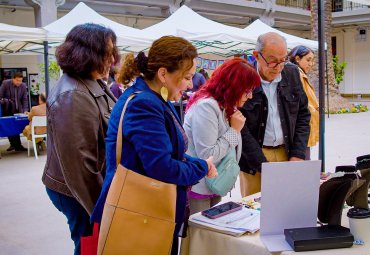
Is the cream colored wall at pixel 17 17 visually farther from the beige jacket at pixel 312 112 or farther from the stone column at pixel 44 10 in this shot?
the beige jacket at pixel 312 112

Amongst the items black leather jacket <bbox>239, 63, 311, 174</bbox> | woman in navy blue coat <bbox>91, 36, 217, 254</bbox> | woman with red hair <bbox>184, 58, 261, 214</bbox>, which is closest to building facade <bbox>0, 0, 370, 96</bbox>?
black leather jacket <bbox>239, 63, 311, 174</bbox>

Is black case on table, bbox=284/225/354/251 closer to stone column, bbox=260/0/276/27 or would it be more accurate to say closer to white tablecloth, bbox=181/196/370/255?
white tablecloth, bbox=181/196/370/255

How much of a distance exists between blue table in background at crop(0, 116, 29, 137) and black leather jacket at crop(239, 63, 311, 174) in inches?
275

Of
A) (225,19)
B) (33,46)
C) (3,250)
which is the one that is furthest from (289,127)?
(225,19)

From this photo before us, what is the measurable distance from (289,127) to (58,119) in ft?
4.56

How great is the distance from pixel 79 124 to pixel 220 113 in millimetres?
696

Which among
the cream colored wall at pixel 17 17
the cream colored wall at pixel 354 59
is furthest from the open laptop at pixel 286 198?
the cream colored wall at pixel 354 59

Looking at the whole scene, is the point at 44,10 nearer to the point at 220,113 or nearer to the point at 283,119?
the point at 283,119

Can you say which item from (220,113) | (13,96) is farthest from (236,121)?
(13,96)

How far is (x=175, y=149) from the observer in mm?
1816

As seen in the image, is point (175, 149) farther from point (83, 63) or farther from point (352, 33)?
point (352, 33)

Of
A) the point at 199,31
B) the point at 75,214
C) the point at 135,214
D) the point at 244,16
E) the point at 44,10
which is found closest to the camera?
the point at 135,214

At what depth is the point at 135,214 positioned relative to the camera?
171 centimetres

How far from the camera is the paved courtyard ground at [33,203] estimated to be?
3.99 metres
